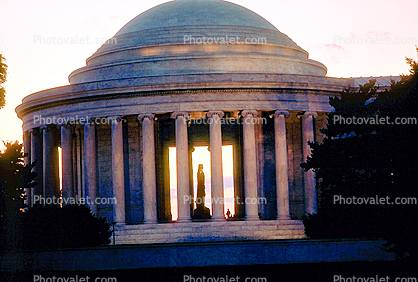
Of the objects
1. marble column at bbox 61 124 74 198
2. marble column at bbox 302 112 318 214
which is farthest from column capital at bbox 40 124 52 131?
marble column at bbox 302 112 318 214

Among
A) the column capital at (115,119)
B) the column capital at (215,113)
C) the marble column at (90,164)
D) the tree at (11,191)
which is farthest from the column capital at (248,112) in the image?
the tree at (11,191)

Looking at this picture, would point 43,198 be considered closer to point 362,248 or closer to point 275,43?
point 275,43

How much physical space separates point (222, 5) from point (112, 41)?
492 inches

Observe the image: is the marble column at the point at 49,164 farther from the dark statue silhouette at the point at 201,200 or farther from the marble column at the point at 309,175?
the marble column at the point at 309,175

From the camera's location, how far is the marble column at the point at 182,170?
8519cm

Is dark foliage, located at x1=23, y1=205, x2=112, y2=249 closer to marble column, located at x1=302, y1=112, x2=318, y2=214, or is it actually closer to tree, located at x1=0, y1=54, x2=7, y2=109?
tree, located at x1=0, y1=54, x2=7, y2=109

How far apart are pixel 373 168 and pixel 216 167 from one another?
23.8m

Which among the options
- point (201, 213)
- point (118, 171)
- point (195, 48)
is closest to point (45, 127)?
point (118, 171)

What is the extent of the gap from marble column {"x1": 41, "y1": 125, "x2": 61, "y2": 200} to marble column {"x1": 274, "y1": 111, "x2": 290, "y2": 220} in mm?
22050

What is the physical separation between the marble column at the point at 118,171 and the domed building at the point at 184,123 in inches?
3.7

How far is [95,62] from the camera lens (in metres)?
95.9

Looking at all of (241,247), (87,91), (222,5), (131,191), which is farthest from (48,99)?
(241,247)

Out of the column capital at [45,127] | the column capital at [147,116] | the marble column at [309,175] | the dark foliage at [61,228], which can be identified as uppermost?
the column capital at [147,116]

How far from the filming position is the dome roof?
89.9 metres
